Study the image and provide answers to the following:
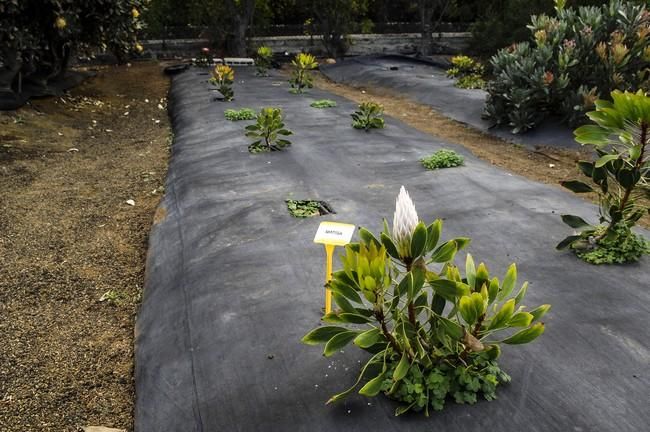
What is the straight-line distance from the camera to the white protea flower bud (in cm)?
244

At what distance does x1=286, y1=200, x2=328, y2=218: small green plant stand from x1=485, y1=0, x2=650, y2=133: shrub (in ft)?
21.1

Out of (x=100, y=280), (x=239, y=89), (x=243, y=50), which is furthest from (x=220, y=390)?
(x=243, y=50)


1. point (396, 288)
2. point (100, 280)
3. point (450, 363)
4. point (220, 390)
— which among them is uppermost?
point (396, 288)

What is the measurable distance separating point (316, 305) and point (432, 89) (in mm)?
12672

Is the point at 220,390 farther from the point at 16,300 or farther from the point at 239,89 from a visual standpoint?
the point at 239,89

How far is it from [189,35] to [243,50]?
474 cm

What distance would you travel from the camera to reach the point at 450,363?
8.78 feet

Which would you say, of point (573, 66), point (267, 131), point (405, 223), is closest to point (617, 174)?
point (405, 223)

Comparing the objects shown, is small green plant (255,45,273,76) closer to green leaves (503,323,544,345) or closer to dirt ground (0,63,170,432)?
dirt ground (0,63,170,432)

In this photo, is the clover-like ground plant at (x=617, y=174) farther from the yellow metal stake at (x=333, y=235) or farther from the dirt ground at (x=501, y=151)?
the dirt ground at (x=501, y=151)

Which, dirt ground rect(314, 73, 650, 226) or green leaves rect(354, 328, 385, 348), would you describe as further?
dirt ground rect(314, 73, 650, 226)

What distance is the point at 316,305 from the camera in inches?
145

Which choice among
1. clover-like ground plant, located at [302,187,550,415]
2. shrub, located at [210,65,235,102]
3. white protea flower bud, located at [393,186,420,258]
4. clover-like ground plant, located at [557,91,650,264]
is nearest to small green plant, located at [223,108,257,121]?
shrub, located at [210,65,235,102]

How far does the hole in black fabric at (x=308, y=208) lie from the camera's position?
5.38m
